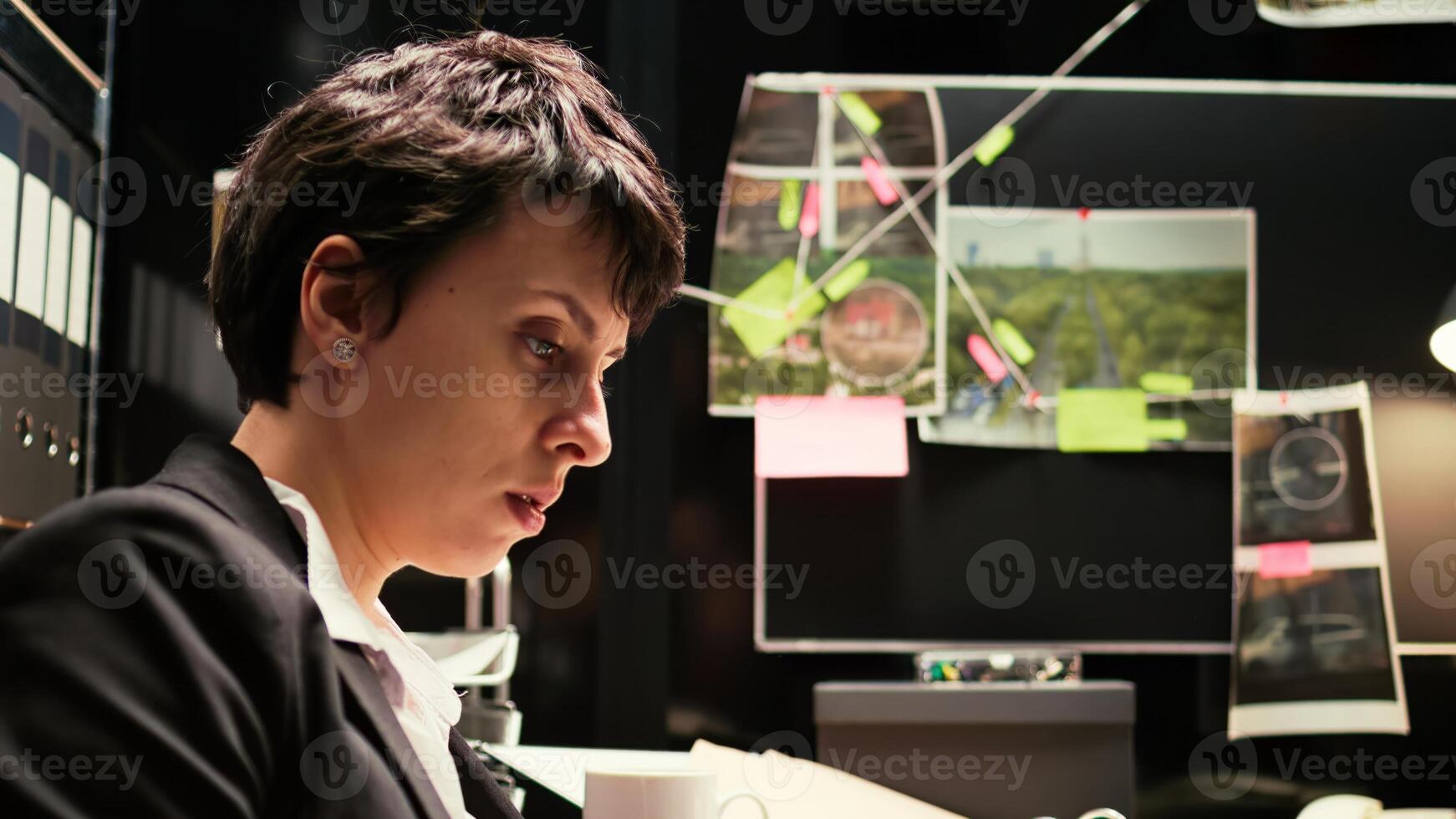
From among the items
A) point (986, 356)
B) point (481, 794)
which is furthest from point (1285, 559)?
point (481, 794)

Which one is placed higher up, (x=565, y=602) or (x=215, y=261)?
(x=215, y=261)

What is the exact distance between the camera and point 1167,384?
7.19ft

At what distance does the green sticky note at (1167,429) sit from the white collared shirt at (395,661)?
Answer: 1641mm

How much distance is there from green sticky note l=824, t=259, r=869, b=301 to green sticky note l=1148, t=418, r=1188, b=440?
1.87 feet

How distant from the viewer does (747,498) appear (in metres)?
2.18

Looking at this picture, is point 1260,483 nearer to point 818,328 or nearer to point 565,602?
point 818,328

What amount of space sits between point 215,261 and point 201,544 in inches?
12.7

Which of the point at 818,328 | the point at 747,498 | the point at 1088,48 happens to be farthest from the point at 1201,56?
the point at 747,498

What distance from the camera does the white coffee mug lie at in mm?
864
